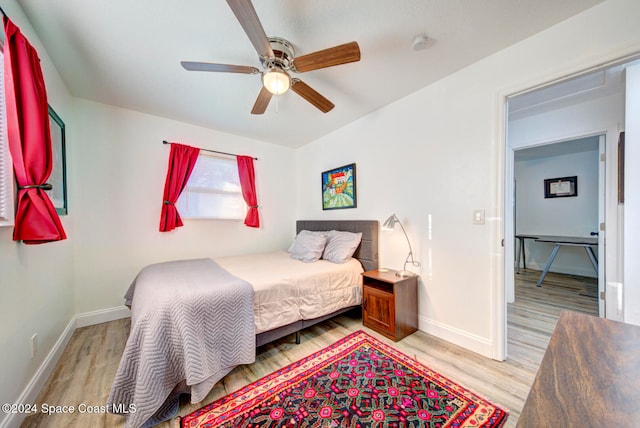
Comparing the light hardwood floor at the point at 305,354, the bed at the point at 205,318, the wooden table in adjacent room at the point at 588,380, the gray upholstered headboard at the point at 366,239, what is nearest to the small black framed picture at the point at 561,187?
the light hardwood floor at the point at 305,354

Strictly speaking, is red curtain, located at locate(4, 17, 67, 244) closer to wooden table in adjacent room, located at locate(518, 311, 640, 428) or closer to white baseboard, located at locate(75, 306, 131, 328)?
white baseboard, located at locate(75, 306, 131, 328)

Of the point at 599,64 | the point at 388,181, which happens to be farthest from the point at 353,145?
the point at 599,64

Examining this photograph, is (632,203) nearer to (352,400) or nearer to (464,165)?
(464,165)

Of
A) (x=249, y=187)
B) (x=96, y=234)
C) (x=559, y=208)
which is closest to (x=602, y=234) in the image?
(x=559, y=208)

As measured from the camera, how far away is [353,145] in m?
3.22

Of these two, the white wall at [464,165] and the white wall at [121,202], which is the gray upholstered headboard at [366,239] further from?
the white wall at [121,202]

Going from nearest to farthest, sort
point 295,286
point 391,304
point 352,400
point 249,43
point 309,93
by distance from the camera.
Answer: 1. point 352,400
2. point 249,43
3. point 309,93
4. point 295,286
5. point 391,304

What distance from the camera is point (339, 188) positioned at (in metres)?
3.41

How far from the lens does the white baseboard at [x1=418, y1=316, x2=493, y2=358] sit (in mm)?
1985

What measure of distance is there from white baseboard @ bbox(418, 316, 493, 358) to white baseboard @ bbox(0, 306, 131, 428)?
9.72ft

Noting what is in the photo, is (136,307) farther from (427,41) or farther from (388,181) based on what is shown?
(427,41)

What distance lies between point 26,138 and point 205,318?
150 centimetres

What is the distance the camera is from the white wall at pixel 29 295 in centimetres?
129

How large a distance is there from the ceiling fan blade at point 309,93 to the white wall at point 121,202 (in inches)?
79.5
